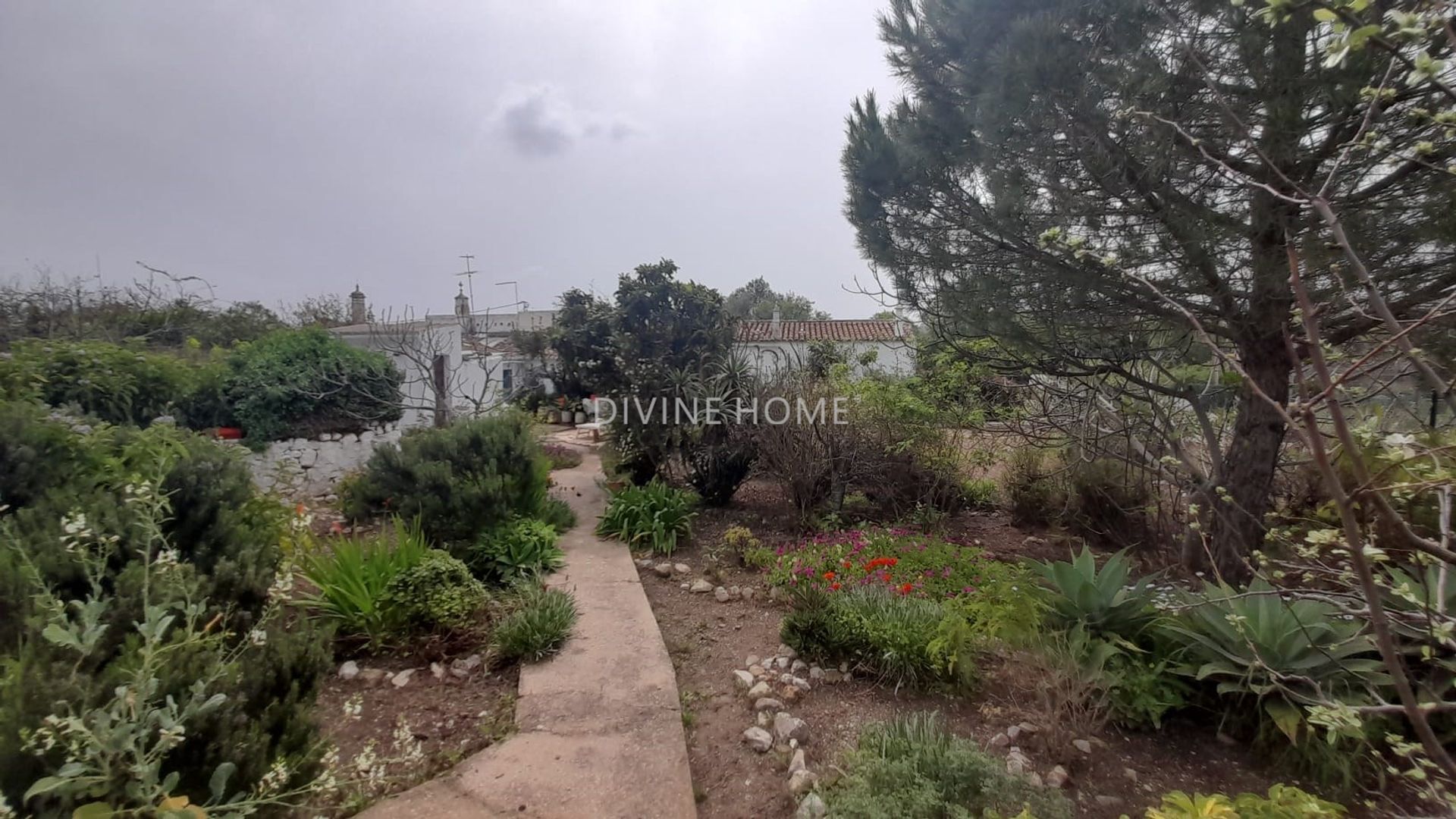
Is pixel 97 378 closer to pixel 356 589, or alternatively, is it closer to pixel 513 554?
pixel 356 589

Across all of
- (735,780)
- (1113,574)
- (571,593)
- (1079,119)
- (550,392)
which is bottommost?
(735,780)

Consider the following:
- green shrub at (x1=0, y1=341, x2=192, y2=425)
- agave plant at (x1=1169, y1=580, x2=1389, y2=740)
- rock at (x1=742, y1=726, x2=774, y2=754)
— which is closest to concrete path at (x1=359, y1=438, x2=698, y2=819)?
rock at (x1=742, y1=726, x2=774, y2=754)

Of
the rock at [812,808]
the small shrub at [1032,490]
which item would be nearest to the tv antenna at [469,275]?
the small shrub at [1032,490]

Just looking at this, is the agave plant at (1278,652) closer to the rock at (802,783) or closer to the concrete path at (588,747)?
the rock at (802,783)

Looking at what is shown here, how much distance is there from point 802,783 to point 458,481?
3.82 metres

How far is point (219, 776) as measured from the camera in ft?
4.55

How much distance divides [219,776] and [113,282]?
12.8 meters

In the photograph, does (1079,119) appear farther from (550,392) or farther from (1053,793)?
(550,392)

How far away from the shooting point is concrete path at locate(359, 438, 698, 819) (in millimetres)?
2277

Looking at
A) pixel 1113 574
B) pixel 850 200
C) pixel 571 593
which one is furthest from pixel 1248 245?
pixel 571 593

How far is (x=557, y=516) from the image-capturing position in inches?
237

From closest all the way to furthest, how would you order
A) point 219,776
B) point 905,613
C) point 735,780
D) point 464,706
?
point 219,776 → point 735,780 → point 464,706 → point 905,613

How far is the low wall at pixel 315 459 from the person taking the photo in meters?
6.60

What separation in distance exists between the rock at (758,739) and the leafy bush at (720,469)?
4078 mm
